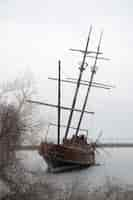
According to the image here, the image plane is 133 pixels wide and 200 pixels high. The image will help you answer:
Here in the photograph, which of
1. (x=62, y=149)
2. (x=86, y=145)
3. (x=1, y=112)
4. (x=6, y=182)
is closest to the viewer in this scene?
(x=6, y=182)

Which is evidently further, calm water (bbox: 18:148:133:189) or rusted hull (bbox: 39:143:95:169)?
rusted hull (bbox: 39:143:95:169)

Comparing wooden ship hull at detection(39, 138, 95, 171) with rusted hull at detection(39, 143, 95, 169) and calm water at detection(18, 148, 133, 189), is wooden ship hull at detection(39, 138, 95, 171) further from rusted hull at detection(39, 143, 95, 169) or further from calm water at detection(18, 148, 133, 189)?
calm water at detection(18, 148, 133, 189)

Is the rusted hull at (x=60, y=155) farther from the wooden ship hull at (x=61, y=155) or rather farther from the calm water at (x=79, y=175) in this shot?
the calm water at (x=79, y=175)

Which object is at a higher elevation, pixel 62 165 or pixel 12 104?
pixel 12 104

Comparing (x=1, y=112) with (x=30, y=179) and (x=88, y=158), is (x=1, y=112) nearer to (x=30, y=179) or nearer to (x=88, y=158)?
→ (x=30, y=179)

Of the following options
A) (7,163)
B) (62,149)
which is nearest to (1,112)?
(7,163)

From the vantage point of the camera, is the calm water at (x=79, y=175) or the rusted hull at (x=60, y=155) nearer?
the calm water at (x=79, y=175)

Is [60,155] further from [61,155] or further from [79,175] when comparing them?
[79,175]

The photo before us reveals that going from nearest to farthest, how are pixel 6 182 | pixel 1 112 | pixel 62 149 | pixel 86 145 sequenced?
pixel 6 182 < pixel 1 112 < pixel 62 149 < pixel 86 145

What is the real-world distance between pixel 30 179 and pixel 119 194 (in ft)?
14.9

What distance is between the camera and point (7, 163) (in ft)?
68.0

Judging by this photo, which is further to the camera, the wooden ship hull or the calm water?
the wooden ship hull

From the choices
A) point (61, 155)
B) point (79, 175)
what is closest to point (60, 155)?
point (61, 155)

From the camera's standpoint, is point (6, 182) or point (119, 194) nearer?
point (6, 182)
